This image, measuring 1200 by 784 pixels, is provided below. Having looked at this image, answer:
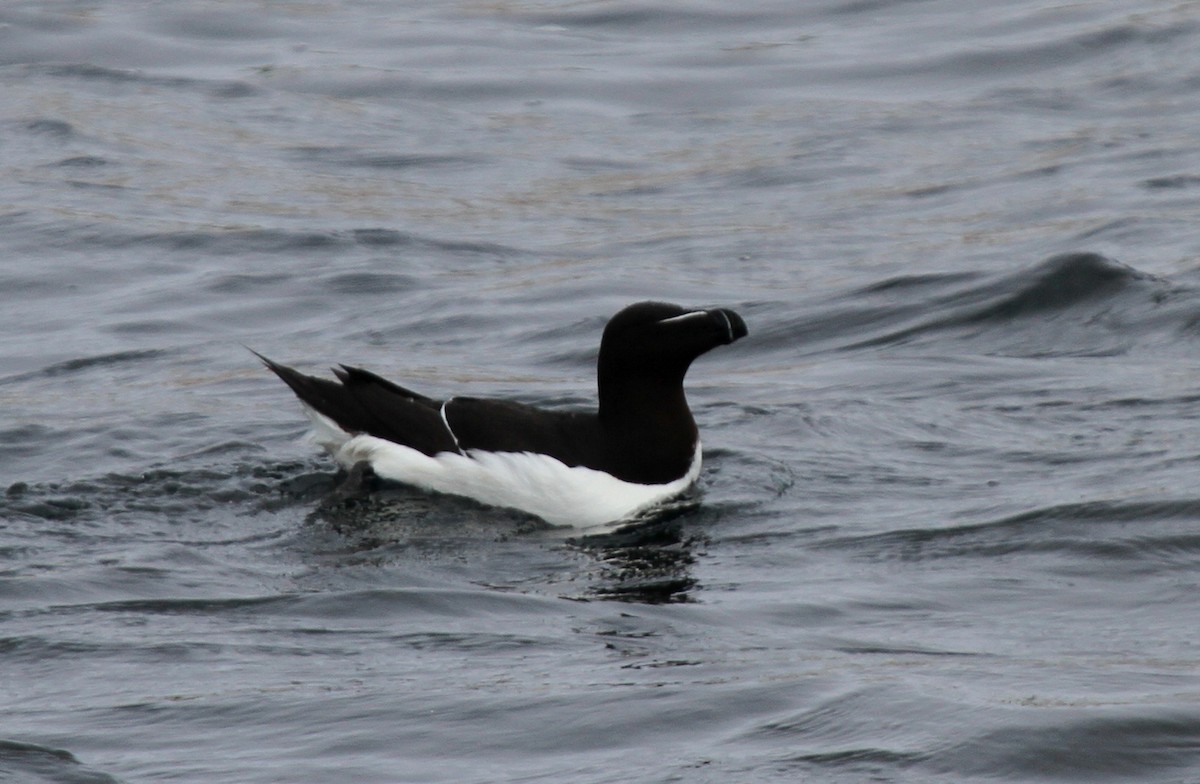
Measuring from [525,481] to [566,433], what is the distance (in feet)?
1.00

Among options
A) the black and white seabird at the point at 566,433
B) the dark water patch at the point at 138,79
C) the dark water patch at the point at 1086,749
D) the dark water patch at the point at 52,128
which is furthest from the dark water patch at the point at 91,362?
the dark water patch at the point at 138,79

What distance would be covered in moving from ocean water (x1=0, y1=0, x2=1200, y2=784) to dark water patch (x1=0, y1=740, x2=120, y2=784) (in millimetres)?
18

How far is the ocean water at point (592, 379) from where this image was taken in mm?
6148

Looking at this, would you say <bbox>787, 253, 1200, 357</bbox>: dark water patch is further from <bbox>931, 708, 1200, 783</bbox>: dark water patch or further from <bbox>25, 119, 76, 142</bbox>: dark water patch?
<bbox>25, 119, 76, 142</bbox>: dark water patch

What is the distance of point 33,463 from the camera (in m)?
9.64

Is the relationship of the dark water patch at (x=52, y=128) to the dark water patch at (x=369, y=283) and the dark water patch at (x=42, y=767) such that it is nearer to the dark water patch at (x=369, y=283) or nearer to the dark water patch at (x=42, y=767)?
the dark water patch at (x=369, y=283)

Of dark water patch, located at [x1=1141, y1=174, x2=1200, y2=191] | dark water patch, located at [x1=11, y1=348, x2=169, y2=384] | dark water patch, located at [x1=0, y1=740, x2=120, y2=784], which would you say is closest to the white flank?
dark water patch, located at [x1=11, y1=348, x2=169, y2=384]

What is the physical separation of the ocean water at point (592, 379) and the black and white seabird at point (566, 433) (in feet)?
0.55

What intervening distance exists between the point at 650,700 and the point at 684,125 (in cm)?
1208

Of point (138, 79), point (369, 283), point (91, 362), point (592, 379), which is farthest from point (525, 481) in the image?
point (138, 79)

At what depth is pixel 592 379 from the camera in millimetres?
11594

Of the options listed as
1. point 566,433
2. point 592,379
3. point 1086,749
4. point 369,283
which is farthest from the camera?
point 369,283

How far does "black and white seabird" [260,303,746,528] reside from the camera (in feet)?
29.3

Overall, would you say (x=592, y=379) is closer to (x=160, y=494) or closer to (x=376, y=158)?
(x=160, y=494)
